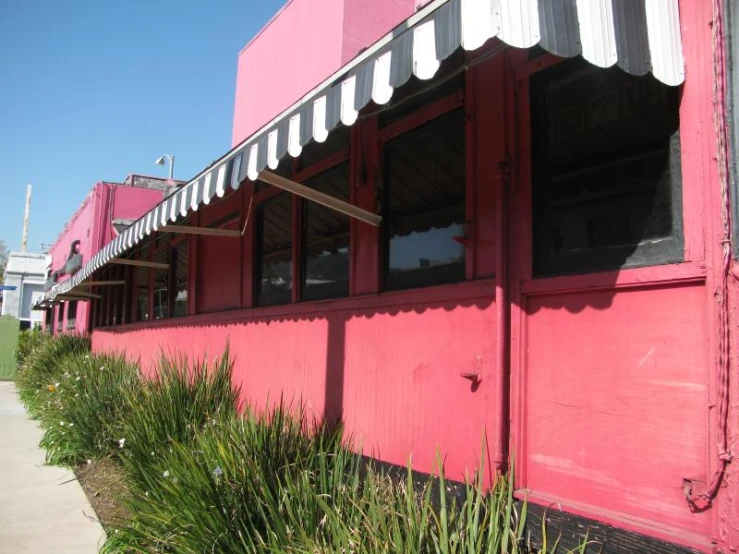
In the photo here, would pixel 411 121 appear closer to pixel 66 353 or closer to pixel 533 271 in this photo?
pixel 533 271

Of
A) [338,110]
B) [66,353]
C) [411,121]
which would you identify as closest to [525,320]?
[338,110]

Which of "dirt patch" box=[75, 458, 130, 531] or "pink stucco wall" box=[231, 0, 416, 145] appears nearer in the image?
"dirt patch" box=[75, 458, 130, 531]

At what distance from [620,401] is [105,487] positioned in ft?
16.1

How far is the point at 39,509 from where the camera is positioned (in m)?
Result: 5.48

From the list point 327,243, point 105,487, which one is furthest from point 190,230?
point 105,487

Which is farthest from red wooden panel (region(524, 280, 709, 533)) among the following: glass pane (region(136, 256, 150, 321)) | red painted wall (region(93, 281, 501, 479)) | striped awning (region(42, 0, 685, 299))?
glass pane (region(136, 256, 150, 321))

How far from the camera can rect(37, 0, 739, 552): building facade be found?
254 cm

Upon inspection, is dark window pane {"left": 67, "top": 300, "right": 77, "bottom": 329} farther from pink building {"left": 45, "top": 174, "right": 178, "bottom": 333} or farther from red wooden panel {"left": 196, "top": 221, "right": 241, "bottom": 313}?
red wooden panel {"left": 196, "top": 221, "right": 241, "bottom": 313}

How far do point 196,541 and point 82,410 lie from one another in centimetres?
409

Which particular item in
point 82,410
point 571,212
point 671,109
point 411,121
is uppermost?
point 411,121

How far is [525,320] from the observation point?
3314mm

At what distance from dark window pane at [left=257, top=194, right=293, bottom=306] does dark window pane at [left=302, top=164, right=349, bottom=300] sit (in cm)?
36

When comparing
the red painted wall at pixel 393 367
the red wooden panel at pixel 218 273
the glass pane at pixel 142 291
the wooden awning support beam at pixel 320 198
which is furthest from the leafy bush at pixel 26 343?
the wooden awning support beam at pixel 320 198

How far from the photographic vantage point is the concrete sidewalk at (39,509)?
463cm
